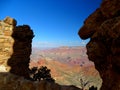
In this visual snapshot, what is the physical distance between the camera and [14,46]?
44.2 metres

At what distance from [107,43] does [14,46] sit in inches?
953

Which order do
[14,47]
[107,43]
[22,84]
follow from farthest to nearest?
[14,47] < [22,84] < [107,43]

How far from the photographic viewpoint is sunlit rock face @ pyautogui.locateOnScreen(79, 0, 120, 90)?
2345 centimetres

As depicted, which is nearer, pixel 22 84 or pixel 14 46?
pixel 22 84

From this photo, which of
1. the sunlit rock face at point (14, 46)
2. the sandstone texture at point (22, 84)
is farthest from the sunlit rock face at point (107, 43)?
the sunlit rock face at point (14, 46)

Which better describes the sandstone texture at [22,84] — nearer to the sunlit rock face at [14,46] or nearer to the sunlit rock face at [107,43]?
the sunlit rock face at [107,43]

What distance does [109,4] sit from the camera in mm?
27062

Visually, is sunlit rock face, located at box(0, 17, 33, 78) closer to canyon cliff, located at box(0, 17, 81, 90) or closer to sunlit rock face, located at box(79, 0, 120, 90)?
canyon cliff, located at box(0, 17, 81, 90)

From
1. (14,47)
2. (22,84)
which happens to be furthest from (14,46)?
(22,84)

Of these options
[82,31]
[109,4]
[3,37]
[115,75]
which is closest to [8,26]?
[3,37]

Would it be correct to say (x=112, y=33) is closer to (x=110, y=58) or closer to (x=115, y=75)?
(x=110, y=58)

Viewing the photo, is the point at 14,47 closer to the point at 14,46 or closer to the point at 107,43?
the point at 14,46

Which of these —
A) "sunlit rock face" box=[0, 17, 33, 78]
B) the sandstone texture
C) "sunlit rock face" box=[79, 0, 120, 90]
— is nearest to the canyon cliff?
"sunlit rock face" box=[0, 17, 33, 78]

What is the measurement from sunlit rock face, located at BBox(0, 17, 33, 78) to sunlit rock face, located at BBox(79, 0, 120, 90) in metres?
19.3
